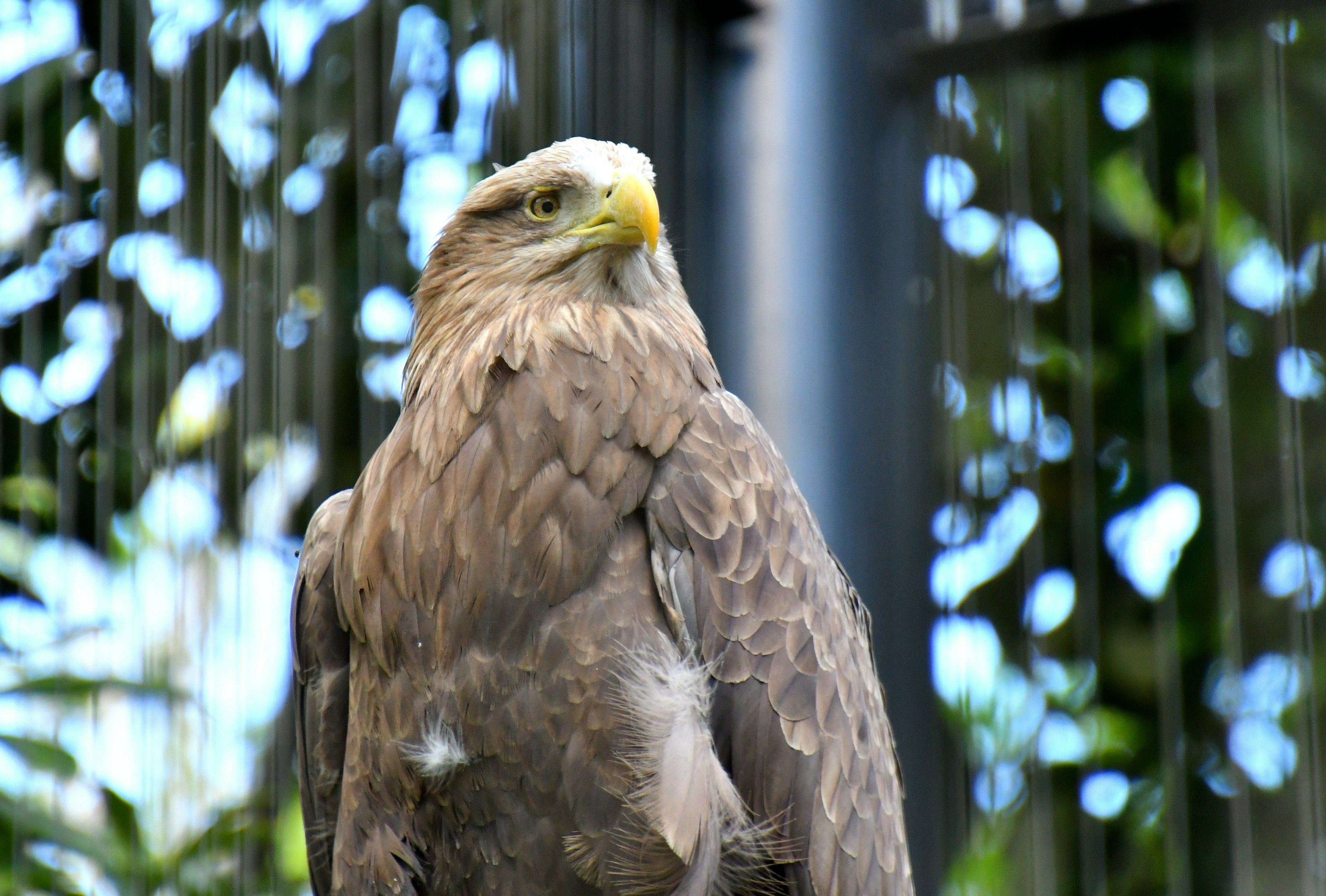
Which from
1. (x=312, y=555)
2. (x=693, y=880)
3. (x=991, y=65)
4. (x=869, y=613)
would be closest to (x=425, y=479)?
(x=312, y=555)

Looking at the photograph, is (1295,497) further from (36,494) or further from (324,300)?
(36,494)

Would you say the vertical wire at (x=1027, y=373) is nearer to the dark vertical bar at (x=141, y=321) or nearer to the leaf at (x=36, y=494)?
the dark vertical bar at (x=141, y=321)

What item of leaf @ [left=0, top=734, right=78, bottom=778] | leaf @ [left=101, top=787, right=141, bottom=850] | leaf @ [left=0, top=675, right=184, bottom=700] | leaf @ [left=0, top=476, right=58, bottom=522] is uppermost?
leaf @ [left=0, top=476, right=58, bottom=522]

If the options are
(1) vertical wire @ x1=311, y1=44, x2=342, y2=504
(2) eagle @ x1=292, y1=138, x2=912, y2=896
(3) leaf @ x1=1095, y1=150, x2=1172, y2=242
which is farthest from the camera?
(3) leaf @ x1=1095, y1=150, x2=1172, y2=242

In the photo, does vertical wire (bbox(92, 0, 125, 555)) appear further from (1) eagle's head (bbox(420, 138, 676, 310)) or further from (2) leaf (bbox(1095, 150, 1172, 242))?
(2) leaf (bbox(1095, 150, 1172, 242))

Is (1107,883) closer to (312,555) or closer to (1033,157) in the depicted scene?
(1033,157)

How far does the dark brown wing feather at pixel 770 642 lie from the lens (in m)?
2.10

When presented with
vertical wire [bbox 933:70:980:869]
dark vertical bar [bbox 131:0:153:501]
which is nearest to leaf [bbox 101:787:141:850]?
dark vertical bar [bbox 131:0:153:501]

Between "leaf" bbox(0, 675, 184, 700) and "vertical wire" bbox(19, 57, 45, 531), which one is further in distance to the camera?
"vertical wire" bbox(19, 57, 45, 531)

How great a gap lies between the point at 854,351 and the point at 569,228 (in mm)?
734

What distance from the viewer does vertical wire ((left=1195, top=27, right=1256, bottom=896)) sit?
3.33 m

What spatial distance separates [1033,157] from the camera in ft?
Answer: 12.1

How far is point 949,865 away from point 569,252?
6.47 ft

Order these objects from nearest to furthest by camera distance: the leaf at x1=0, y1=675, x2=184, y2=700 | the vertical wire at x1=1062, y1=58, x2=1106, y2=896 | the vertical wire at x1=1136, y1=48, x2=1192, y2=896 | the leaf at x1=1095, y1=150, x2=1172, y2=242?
the leaf at x1=0, y1=675, x2=184, y2=700 → the vertical wire at x1=1136, y1=48, x2=1192, y2=896 → the vertical wire at x1=1062, y1=58, x2=1106, y2=896 → the leaf at x1=1095, y1=150, x2=1172, y2=242
